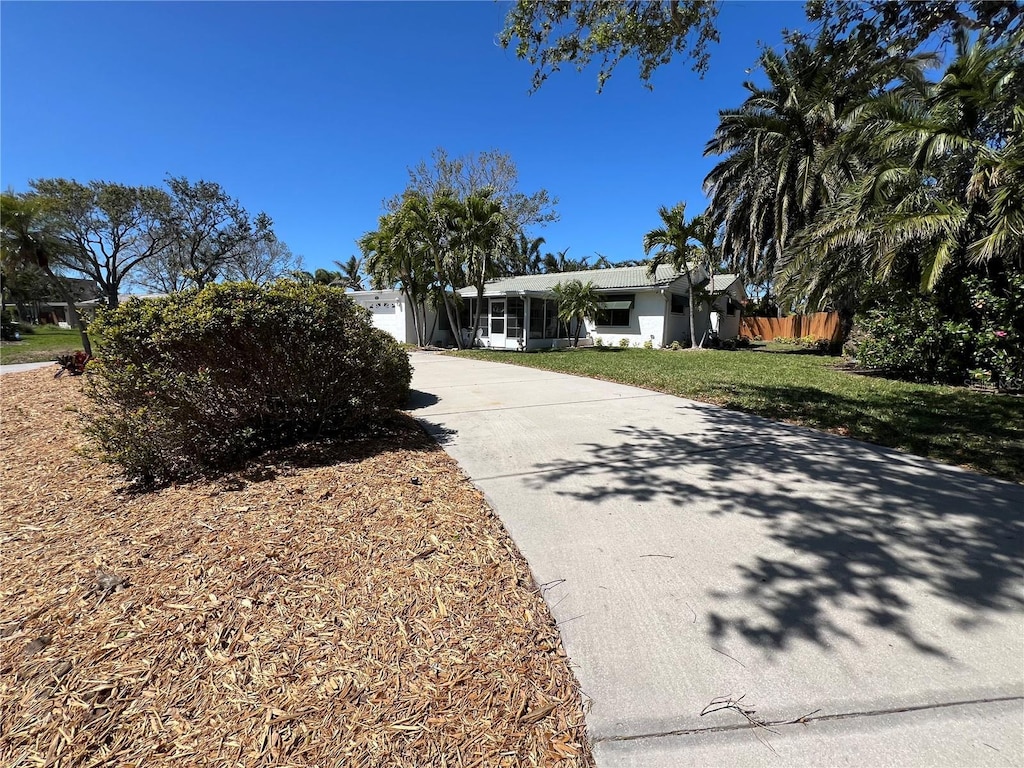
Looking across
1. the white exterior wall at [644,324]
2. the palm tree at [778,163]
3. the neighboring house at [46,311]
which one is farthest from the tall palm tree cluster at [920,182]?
the neighboring house at [46,311]

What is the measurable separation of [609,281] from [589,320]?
278 cm

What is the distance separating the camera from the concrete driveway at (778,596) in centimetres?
171

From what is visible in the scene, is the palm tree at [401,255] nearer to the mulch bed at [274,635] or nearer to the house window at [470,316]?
the house window at [470,316]

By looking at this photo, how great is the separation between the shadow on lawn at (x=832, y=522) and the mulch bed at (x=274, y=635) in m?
1.04

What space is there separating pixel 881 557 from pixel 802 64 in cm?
2200

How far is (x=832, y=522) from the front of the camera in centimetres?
323

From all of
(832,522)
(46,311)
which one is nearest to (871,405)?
(832,522)

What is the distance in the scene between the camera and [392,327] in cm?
2339

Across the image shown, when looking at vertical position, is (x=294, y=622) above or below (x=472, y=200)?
below

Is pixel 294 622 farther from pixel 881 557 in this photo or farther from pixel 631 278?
pixel 631 278

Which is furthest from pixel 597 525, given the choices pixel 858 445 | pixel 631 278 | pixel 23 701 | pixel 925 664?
pixel 631 278

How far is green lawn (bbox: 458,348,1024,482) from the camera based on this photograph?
16.2 ft

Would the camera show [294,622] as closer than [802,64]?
Yes

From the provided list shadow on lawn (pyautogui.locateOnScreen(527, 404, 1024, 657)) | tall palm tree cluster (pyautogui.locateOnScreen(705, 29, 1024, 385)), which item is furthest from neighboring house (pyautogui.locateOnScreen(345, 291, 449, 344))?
shadow on lawn (pyautogui.locateOnScreen(527, 404, 1024, 657))
